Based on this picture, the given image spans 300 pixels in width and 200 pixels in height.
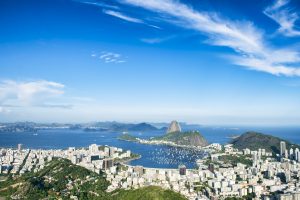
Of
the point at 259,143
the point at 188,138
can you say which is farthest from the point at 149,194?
the point at 188,138

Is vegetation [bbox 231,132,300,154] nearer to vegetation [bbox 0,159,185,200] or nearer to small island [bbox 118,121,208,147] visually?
small island [bbox 118,121,208,147]

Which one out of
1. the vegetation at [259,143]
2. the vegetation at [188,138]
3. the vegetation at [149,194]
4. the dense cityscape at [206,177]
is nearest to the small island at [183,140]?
the vegetation at [188,138]

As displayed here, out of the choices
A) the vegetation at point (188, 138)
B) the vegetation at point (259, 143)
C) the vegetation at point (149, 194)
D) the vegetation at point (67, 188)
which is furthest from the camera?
the vegetation at point (188, 138)

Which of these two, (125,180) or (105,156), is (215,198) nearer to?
(125,180)

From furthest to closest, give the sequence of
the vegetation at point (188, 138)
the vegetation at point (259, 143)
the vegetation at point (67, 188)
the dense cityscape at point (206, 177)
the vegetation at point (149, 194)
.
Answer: the vegetation at point (188, 138) < the vegetation at point (259, 143) < the dense cityscape at point (206, 177) < the vegetation at point (67, 188) < the vegetation at point (149, 194)

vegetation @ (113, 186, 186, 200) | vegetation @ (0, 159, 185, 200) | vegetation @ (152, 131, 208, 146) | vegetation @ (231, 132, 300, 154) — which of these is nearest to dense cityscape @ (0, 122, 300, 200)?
vegetation @ (0, 159, 185, 200)

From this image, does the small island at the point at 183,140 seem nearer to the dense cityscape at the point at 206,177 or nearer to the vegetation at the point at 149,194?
the dense cityscape at the point at 206,177

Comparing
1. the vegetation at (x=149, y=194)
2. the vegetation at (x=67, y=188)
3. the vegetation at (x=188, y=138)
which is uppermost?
the vegetation at (x=188, y=138)

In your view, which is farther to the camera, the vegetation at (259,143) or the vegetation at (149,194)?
the vegetation at (259,143)
